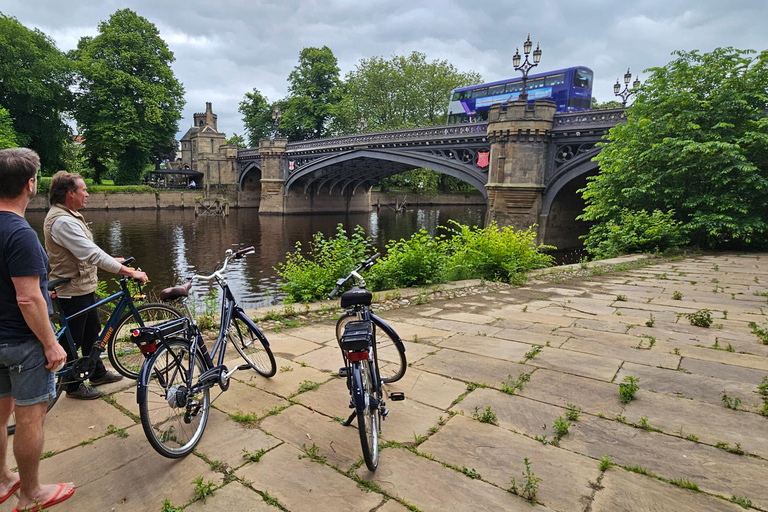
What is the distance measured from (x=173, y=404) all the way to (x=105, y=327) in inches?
50.4

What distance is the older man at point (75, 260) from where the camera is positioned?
296 centimetres

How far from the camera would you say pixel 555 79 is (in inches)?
885

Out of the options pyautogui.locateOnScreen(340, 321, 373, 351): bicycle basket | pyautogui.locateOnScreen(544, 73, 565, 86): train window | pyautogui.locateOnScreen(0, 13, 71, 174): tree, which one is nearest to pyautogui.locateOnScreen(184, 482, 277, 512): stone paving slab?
pyautogui.locateOnScreen(340, 321, 373, 351): bicycle basket

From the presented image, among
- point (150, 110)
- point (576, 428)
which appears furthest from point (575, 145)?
point (150, 110)

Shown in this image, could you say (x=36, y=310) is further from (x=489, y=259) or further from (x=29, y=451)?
(x=489, y=259)

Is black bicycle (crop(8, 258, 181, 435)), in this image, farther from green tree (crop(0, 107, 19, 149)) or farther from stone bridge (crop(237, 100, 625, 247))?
green tree (crop(0, 107, 19, 149))

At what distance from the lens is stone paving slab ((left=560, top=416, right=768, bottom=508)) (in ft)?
6.89

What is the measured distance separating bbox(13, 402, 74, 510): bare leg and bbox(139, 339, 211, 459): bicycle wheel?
0.43 m

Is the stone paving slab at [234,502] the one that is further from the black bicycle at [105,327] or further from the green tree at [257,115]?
the green tree at [257,115]

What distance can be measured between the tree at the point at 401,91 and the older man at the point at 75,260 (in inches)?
1471

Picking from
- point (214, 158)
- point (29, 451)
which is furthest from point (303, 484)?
point (214, 158)

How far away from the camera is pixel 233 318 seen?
3.34 meters

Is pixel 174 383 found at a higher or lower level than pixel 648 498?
higher

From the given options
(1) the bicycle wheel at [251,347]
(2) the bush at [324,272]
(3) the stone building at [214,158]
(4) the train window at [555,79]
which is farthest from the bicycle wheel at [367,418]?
(3) the stone building at [214,158]
